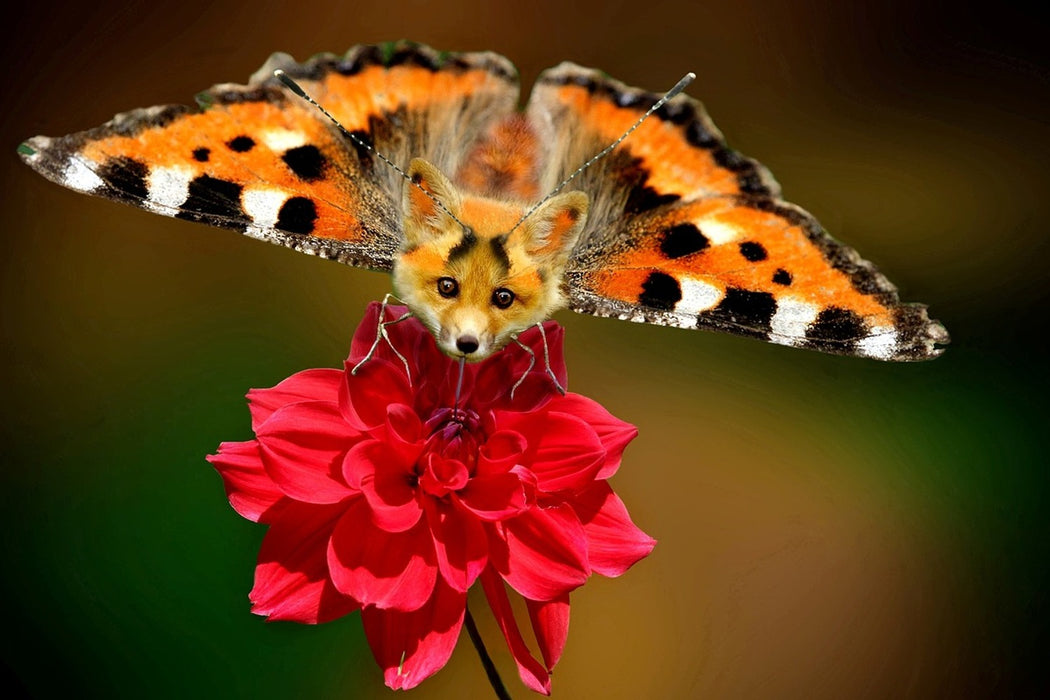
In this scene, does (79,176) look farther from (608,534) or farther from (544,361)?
(608,534)

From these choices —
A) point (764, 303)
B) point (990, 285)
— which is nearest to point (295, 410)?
point (764, 303)

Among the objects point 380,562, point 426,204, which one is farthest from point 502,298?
point 380,562

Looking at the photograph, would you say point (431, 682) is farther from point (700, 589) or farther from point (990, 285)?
point (990, 285)

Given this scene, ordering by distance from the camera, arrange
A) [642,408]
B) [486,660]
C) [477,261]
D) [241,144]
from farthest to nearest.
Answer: [642,408] → [241,144] → [477,261] → [486,660]

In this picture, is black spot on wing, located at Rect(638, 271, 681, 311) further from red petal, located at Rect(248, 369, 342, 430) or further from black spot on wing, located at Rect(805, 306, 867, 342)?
red petal, located at Rect(248, 369, 342, 430)

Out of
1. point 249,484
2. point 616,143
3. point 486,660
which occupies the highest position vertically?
point 616,143

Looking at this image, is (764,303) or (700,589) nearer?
(764,303)
